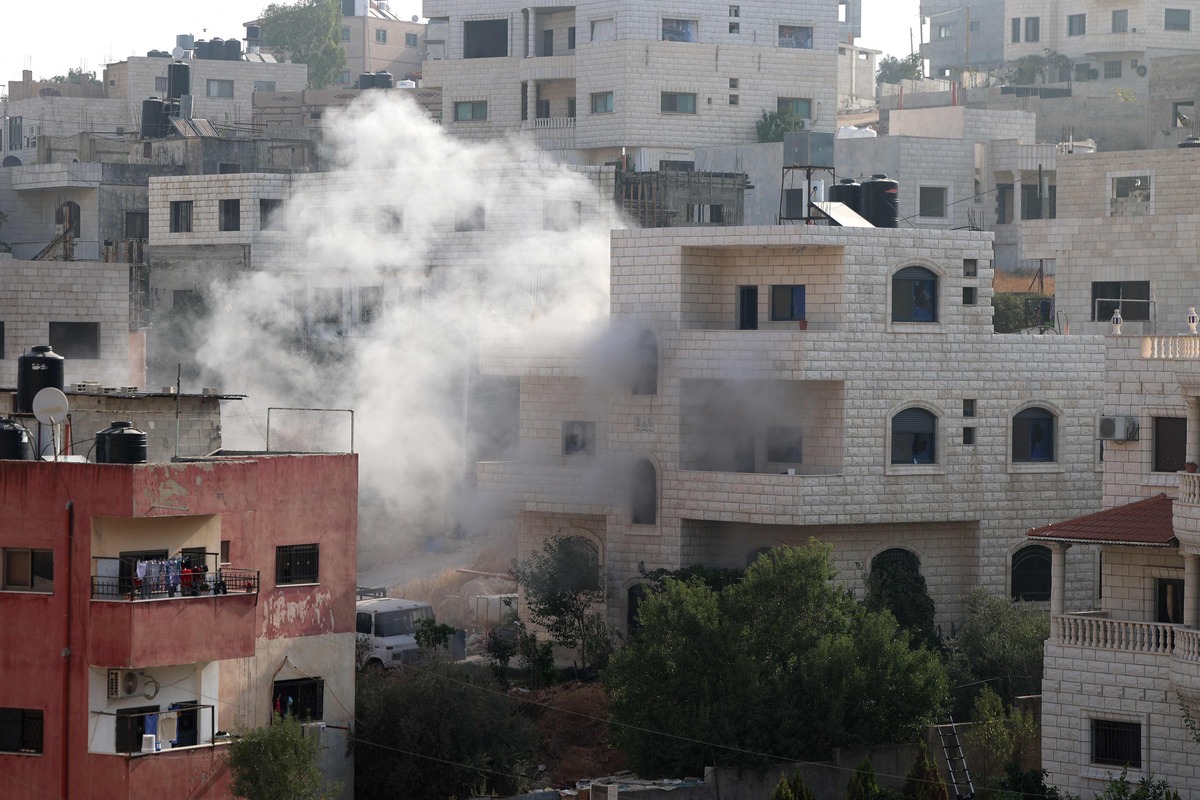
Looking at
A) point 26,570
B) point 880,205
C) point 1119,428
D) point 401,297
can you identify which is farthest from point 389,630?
point 401,297

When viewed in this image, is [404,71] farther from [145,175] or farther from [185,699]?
[185,699]

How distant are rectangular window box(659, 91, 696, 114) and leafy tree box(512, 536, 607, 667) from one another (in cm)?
2983

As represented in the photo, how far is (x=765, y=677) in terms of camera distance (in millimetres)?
37250

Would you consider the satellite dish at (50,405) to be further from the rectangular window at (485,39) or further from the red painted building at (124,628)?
the rectangular window at (485,39)

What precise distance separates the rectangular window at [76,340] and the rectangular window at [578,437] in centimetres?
1378

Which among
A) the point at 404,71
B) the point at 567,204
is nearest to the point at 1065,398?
the point at 567,204

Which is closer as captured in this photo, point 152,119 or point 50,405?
point 50,405

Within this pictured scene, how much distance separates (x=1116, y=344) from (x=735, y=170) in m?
33.5

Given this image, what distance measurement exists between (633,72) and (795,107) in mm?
6241

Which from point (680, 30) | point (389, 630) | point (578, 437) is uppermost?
point (680, 30)

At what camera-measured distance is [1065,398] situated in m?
46.8

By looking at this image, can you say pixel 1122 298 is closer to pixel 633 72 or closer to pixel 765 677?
pixel 765 677

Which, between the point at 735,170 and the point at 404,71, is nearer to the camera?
the point at 735,170

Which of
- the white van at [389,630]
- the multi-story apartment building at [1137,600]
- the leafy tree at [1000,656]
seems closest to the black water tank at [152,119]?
the white van at [389,630]
